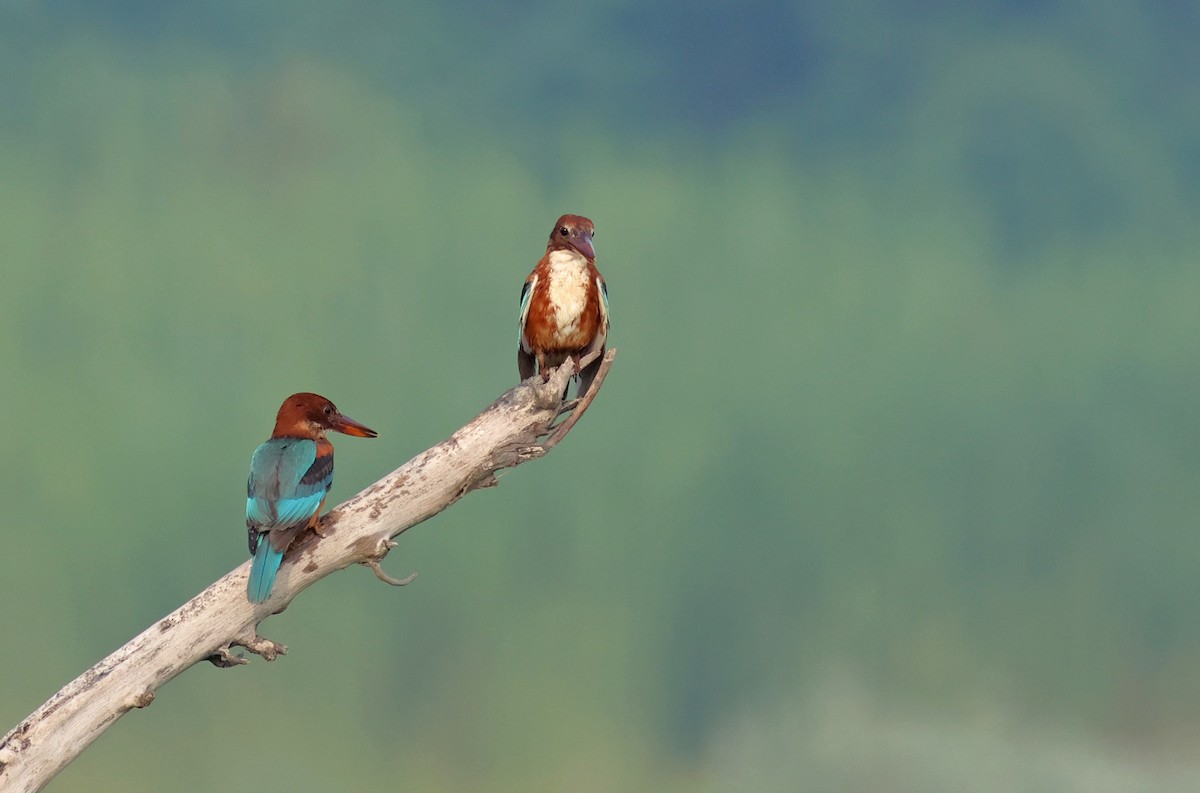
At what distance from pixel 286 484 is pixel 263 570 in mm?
266

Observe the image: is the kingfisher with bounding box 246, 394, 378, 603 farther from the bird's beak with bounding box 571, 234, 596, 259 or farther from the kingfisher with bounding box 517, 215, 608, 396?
the bird's beak with bounding box 571, 234, 596, 259

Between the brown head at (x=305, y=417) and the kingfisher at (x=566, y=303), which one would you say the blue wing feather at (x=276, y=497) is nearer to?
the brown head at (x=305, y=417)

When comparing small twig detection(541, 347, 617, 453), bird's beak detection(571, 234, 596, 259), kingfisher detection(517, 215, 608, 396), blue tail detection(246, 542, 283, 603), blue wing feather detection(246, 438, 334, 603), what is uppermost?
bird's beak detection(571, 234, 596, 259)

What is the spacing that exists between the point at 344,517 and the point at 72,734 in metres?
1.00

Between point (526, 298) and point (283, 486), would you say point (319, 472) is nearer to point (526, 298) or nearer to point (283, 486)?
point (283, 486)

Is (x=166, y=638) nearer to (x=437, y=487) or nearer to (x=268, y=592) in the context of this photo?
(x=268, y=592)

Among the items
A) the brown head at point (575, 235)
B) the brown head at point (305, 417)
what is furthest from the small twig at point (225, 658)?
the brown head at point (575, 235)

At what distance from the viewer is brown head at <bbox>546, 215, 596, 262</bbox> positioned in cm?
441

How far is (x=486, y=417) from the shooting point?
4.24m

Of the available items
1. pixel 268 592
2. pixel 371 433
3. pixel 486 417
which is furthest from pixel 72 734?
pixel 486 417

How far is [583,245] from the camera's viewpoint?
4.40m

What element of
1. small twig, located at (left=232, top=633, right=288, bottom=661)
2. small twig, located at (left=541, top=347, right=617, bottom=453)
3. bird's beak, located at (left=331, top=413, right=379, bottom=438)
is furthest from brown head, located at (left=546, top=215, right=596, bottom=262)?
small twig, located at (left=232, top=633, right=288, bottom=661)

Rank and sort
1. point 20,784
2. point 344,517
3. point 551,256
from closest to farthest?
point 20,784 < point 344,517 < point 551,256

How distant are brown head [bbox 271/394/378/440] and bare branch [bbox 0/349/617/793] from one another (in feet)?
0.94
